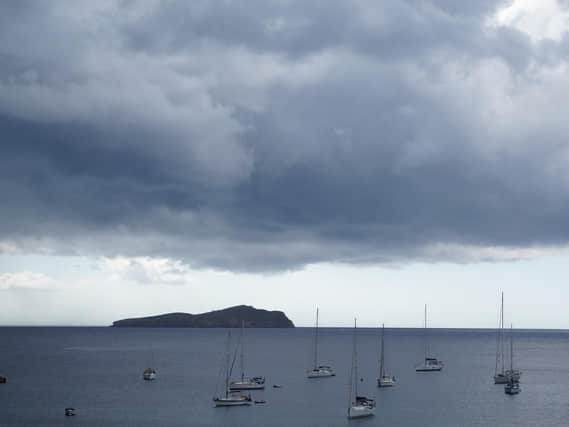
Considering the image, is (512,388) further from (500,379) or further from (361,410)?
(361,410)

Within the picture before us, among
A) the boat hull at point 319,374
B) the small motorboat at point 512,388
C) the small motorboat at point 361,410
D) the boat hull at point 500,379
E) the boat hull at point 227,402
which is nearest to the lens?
the small motorboat at point 361,410

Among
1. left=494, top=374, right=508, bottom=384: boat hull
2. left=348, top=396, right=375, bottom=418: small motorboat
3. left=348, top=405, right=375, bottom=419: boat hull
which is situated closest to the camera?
left=348, top=405, right=375, bottom=419: boat hull

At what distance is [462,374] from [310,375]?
44072mm

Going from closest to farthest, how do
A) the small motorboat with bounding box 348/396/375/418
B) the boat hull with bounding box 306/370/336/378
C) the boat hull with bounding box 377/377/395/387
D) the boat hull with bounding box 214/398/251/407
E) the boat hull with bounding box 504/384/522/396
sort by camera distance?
the small motorboat with bounding box 348/396/375/418
the boat hull with bounding box 214/398/251/407
the boat hull with bounding box 504/384/522/396
the boat hull with bounding box 377/377/395/387
the boat hull with bounding box 306/370/336/378

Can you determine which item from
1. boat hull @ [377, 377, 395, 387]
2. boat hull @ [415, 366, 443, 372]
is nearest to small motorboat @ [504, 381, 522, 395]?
boat hull @ [377, 377, 395, 387]

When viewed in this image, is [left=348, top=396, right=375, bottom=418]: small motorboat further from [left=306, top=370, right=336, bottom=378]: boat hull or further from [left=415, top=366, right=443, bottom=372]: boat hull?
[left=415, top=366, right=443, bottom=372]: boat hull

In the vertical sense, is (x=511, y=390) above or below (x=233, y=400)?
above

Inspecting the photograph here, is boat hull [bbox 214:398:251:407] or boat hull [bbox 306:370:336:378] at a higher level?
boat hull [bbox 214:398:251:407]

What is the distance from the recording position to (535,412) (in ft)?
392

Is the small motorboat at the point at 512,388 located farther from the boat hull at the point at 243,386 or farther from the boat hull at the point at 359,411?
the boat hull at the point at 243,386

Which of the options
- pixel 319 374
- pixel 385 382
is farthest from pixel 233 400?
pixel 319 374

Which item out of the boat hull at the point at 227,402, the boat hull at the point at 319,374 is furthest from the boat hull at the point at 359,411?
the boat hull at the point at 319,374

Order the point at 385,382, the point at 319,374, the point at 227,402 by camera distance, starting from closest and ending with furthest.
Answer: the point at 227,402, the point at 385,382, the point at 319,374

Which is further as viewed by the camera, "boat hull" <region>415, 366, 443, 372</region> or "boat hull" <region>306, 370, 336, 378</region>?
"boat hull" <region>415, 366, 443, 372</region>
